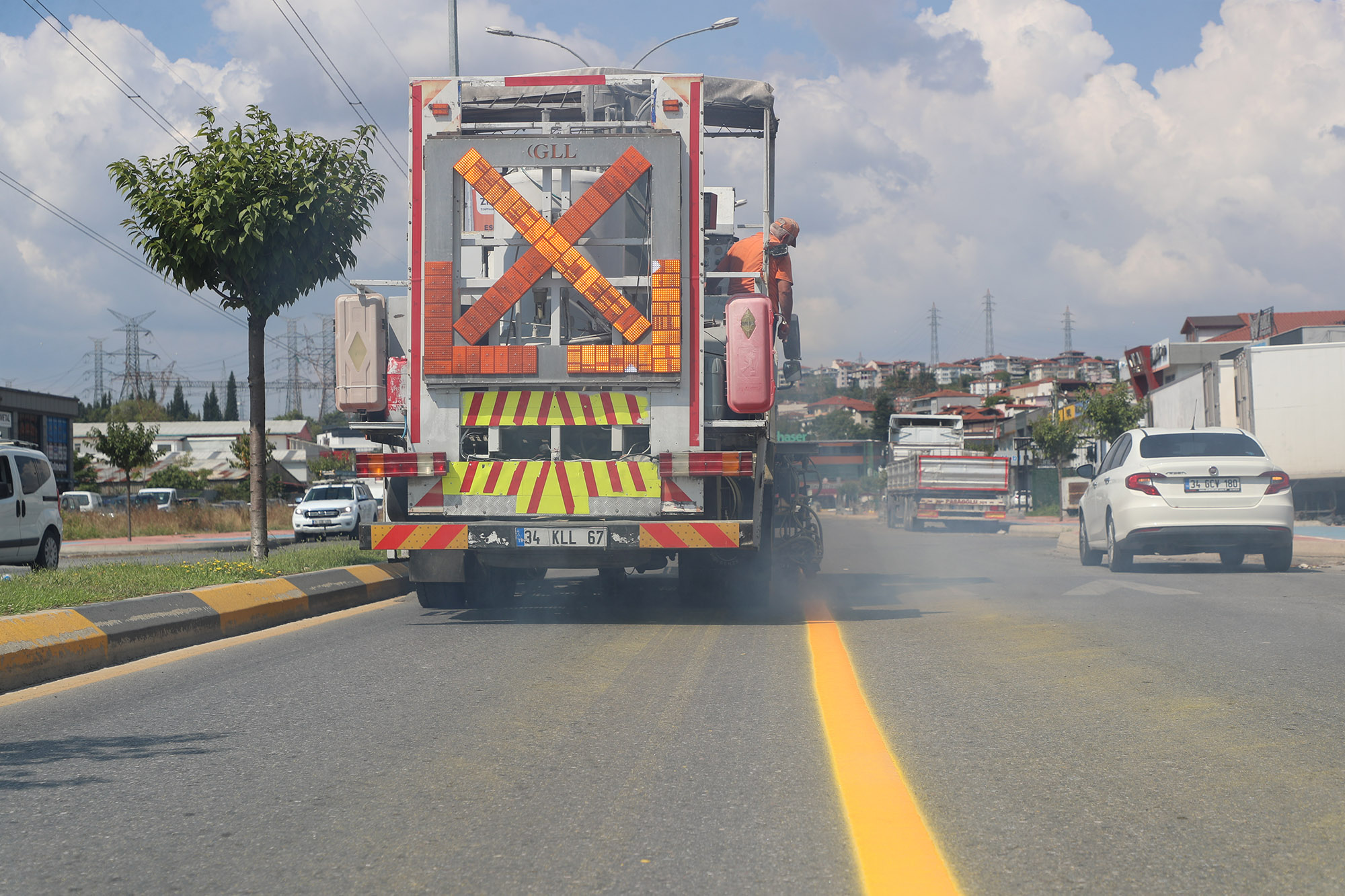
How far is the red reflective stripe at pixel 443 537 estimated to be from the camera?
8375 mm

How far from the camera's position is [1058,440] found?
54.2 meters

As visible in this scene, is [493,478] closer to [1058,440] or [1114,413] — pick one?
[1114,413]

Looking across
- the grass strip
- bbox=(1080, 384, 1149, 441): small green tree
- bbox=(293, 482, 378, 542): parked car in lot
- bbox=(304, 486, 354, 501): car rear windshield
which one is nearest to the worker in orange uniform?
the grass strip

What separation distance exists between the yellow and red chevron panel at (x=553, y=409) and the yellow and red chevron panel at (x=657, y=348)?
20cm

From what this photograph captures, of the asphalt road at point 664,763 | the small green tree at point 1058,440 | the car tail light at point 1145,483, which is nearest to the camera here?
the asphalt road at point 664,763

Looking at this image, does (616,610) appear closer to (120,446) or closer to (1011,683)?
(1011,683)

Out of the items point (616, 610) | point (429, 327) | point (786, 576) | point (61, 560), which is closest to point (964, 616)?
point (616, 610)

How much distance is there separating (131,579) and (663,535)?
4287 mm

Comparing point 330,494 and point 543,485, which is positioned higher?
point 543,485

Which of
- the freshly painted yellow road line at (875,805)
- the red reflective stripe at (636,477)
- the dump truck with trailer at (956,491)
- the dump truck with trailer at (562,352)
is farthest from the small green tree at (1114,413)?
the freshly painted yellow road line at (875,805)

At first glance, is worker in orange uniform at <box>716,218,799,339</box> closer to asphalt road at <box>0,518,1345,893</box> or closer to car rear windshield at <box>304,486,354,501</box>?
asphalt road at <box>0,518,1345,893</box>

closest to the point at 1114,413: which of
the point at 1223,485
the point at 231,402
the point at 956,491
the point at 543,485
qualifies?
the point at 956,491

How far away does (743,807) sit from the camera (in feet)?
12.3

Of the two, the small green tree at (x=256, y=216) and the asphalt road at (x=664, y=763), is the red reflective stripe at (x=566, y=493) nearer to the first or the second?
the asphalt road at (x=664, y=763)
